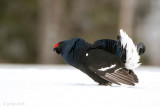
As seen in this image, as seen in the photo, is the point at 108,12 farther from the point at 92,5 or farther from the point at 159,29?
the point at 159,29

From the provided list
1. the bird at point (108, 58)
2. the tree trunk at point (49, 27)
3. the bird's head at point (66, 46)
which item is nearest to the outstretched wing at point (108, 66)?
the bird at point (108, 58)

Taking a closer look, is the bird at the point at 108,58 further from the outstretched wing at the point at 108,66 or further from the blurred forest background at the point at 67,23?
the blurred forest background at the point at 67,23

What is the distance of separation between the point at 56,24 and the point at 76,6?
2069mm

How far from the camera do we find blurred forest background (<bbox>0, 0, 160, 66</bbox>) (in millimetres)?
16391

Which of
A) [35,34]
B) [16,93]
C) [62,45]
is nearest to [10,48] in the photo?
[35,34]

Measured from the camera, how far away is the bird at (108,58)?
3.41 meters

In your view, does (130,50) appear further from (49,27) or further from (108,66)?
(49,27)

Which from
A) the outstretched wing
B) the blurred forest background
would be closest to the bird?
the outstretched wing

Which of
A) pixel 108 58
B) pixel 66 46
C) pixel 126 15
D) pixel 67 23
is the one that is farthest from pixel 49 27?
pixel 108 58

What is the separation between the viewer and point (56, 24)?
16.2m

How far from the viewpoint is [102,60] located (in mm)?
3529

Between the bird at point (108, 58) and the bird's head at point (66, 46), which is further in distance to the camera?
the bird's head at point (66, 46)

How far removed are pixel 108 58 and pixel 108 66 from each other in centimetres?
11

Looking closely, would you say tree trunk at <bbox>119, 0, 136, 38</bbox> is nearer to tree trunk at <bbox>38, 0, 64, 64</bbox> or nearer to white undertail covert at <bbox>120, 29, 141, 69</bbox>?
tree trunk at <bbox>38, 0, 64, 64</bbox>
